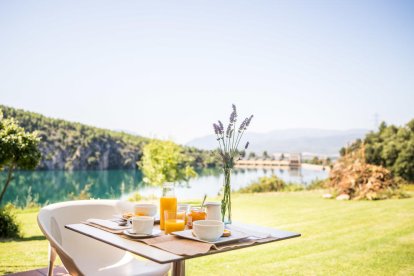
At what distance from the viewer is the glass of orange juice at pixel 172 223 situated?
1.85 meters

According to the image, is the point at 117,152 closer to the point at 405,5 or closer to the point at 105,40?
the point at 105,40

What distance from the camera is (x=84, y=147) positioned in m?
29.6

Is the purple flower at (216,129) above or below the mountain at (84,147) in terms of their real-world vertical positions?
below

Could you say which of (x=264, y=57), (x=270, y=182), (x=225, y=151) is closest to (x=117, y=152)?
(x=264, y=57)

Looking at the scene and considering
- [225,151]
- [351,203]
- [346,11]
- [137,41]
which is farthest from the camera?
[137,41]

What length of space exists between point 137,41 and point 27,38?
5629 millimetres

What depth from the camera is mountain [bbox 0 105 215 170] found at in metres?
26.2

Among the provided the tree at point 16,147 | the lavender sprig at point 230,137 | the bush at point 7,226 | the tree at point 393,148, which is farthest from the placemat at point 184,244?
the tree at point 393,148

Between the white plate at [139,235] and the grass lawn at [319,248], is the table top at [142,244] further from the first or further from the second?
the grass lawn at [319,248]

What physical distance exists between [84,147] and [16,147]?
2564cm

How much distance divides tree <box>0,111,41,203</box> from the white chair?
A: 2.68 m

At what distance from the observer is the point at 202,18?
13.5 m

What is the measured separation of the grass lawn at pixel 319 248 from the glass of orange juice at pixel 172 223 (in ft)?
7.24

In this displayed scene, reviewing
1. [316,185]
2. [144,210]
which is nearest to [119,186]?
[316,185]
